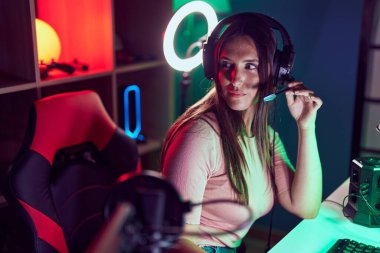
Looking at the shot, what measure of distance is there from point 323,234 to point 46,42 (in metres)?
1.33

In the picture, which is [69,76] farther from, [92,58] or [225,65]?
[225,65]

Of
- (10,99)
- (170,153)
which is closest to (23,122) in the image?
(10,99)

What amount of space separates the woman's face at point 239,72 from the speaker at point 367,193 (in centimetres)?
40

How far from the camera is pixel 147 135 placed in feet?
8.70

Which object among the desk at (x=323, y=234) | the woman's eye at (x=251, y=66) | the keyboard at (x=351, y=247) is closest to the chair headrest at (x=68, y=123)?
the woman's eye at (x=251, y=66)

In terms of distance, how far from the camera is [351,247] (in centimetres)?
122

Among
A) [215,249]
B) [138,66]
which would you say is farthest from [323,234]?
[138,66]

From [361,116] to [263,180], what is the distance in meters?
1.12

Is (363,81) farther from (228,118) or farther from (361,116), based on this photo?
(228,118)

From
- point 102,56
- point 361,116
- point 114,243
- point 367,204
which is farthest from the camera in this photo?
point 361,116

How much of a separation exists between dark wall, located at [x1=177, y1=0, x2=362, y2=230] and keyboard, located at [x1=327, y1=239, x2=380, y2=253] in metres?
1.22

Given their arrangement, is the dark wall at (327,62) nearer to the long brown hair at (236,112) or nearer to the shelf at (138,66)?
the shelf at (138,66)

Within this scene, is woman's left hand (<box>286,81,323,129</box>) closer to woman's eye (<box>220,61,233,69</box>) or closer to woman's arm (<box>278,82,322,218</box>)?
woman's arm (<box>278,82,322,218</box>)

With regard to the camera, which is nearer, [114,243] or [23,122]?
[114,243]
